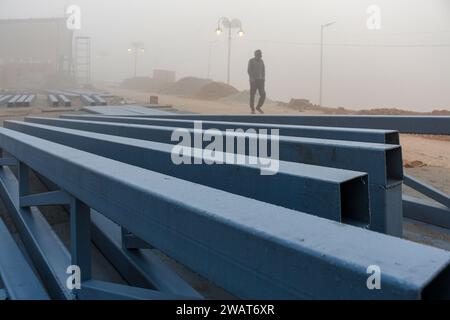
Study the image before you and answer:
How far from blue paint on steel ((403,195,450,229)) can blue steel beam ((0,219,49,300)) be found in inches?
117

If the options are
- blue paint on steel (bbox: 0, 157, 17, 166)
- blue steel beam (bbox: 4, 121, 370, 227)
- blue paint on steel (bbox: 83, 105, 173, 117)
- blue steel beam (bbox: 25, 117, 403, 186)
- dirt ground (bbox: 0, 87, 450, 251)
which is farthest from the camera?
blue paint on steel (bbox: 83, 105, 173, 117)

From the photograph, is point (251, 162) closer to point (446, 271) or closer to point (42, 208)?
point (446, 271)

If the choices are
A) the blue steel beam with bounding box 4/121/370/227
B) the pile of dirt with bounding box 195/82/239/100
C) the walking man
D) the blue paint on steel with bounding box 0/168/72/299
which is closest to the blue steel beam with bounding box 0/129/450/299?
the blue steel beam with bounding box 4/121/370/227

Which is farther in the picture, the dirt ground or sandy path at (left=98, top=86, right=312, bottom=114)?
sandy path at (left=98, top=86, right=312, bottom=114)

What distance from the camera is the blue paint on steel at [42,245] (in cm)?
236

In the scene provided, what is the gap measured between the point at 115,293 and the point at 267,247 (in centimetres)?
106

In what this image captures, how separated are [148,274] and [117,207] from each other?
0.96 metres

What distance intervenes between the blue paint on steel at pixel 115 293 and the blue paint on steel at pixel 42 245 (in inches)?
15.6

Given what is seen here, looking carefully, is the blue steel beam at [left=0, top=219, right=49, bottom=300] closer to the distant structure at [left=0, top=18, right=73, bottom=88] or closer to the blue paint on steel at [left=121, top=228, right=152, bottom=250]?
the blue paint on steel at [left=121, top=228, right=152, bottom=250]

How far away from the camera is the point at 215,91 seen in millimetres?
29531

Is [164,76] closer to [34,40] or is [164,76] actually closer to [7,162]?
[34,40]

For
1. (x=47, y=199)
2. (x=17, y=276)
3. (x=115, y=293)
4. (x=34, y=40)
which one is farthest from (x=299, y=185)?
(x=34, y=40)

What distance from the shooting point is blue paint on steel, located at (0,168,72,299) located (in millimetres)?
2361

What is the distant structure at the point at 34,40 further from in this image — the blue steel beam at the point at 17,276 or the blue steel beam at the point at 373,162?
the blue steel beam at the point at 373,162
